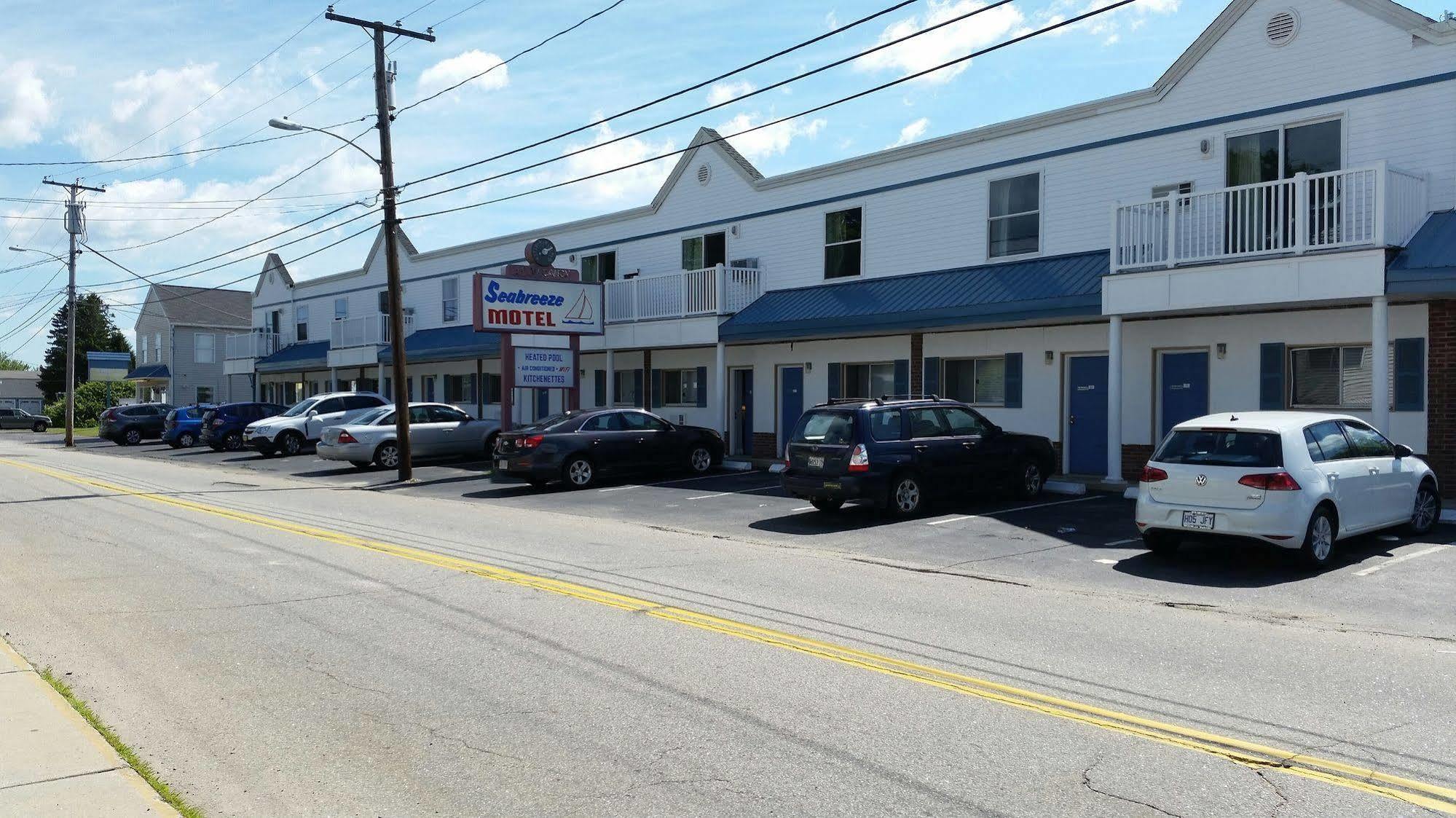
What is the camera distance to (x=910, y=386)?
894 inches

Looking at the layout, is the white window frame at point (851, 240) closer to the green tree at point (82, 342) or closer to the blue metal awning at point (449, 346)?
the blue metal awning at point (449, 346)

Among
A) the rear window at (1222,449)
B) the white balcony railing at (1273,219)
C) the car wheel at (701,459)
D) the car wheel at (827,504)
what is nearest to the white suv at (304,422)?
the car wheel at (701,459)

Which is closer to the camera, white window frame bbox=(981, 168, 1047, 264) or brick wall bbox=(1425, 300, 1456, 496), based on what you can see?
brick wall bbox=(1425, 300, 1456, 496)

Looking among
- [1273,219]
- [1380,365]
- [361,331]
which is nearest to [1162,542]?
[1380,365]

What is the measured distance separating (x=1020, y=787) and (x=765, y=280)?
22.4 metres

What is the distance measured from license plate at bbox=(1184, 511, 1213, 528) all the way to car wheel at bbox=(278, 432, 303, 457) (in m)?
27.0

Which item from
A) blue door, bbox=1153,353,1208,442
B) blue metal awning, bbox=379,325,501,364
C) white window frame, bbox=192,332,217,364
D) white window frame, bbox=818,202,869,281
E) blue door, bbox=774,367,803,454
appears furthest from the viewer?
white window frame, bbox=192,332,217,364

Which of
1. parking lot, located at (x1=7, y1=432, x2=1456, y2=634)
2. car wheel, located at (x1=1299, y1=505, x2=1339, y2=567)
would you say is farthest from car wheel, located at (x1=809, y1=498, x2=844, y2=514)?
car wheel, located at (x1=1299, y1=505, x2=1339, y2=567)

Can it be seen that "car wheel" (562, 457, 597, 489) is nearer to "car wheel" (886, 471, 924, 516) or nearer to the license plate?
"car wheel" (886, 471, 924, 516)

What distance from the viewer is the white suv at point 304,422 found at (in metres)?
31.9

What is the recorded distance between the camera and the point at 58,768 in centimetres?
509

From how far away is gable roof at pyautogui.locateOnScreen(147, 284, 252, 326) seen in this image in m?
66.6

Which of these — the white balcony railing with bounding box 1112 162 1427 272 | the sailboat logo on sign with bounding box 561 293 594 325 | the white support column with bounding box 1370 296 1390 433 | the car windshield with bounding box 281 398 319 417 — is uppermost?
the white balcony railing with bounding box 1112 162 1427 272

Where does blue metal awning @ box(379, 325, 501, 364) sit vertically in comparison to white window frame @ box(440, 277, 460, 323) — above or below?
below
